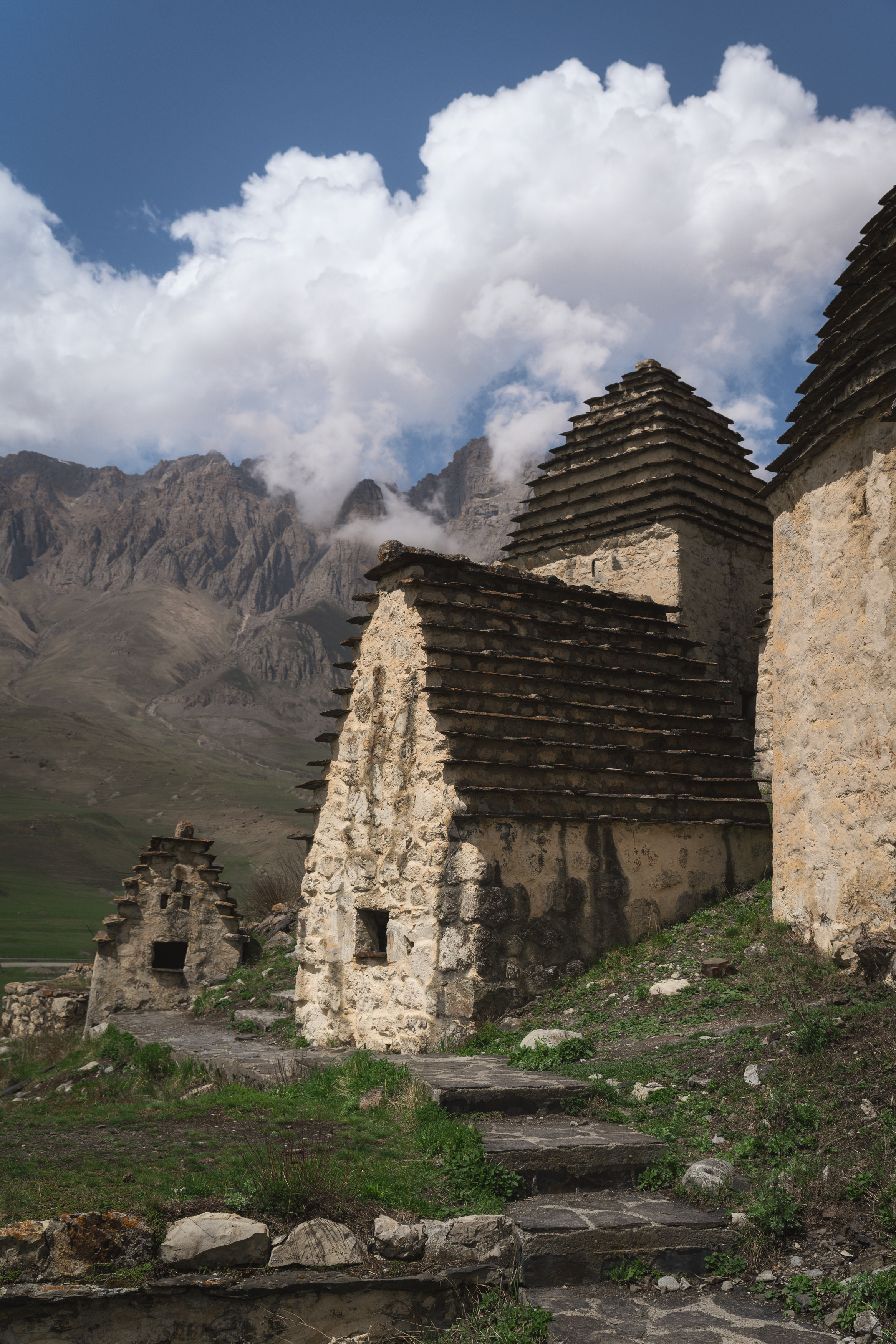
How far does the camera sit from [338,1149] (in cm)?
579

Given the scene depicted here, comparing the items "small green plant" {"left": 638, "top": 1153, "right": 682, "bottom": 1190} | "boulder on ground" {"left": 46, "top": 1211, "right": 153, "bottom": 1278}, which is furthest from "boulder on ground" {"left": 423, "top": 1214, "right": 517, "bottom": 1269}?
"boulder on ground" {"left": 46, "top": 1211, "right": 153, "bottom": 1278}

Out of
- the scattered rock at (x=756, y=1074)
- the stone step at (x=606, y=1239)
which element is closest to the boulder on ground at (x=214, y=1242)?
the stone step at (x=606, y=1239)

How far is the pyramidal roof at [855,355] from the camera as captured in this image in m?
8.52

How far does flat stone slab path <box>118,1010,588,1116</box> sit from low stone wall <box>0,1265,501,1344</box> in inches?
72.5

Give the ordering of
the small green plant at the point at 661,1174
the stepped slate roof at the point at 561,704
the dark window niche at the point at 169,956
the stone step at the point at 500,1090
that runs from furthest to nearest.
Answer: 1. the dark window niche at the point at 169,956
2. the stepped slate roof at the point at 561,704
3. the stone step at the point at 500,1090
4. the small green plant at the point at 661,1174

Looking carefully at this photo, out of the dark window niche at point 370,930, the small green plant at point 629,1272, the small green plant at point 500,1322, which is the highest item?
the dark window niche at point 370,930

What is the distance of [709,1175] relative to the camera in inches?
215

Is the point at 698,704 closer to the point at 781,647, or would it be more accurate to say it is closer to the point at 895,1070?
the point at 781,647

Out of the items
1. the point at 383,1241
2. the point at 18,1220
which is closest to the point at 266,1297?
the point at 383,1241

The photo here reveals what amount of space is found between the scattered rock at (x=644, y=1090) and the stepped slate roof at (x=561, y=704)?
3.38 metres

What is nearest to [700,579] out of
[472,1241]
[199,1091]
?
[199,1091]

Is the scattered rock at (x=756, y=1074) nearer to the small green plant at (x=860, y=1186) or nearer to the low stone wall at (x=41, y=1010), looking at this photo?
the small green plant at (x=860, y=1186)

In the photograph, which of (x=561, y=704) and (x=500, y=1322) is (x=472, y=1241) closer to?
(x=500, y=1322)

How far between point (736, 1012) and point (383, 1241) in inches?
172
